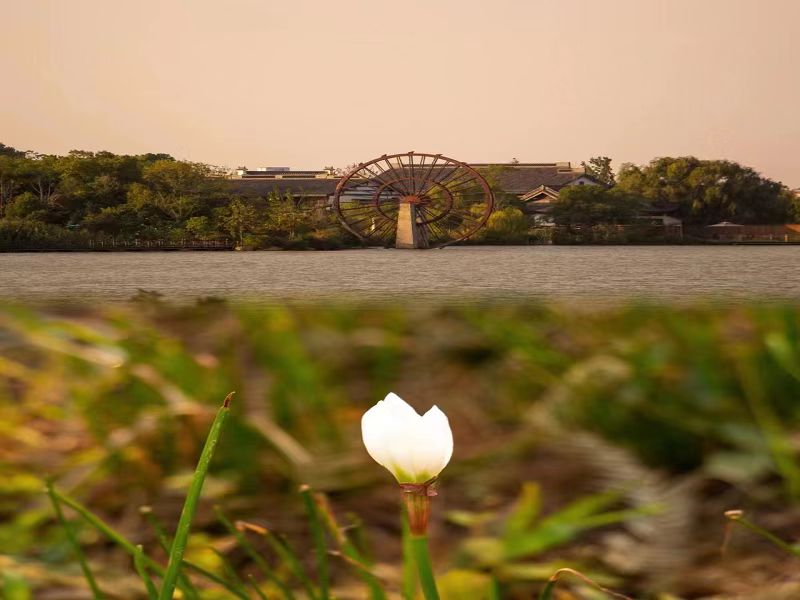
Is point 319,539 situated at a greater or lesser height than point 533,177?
lesser

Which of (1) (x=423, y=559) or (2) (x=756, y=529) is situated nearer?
(1) (x=423, y=559)

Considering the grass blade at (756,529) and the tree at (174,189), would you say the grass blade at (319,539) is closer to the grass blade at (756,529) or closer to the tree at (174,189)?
the grass blade at (756,529)

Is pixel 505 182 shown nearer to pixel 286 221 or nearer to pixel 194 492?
pixel 286 221

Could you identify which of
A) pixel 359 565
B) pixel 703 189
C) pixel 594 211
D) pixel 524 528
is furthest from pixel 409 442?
pixel 703 189

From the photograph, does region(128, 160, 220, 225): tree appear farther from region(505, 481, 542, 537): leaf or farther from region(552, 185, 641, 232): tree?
region(505, 481, 542, 537): leaf

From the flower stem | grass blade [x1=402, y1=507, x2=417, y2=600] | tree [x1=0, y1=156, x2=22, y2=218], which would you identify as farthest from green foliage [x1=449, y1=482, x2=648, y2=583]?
tree [x1=0, y1=156, x2=22, y2=218]

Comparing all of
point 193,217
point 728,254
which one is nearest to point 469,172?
point 193,217
